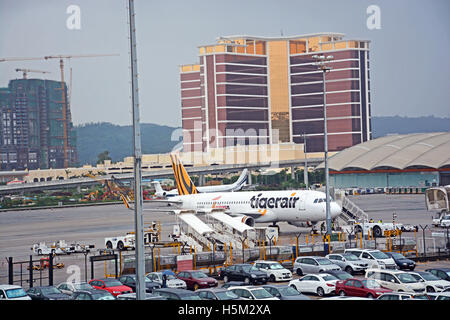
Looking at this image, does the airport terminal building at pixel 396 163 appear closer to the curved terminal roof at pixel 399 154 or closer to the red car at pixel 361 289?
the curved terminal roof at pixel 399 154

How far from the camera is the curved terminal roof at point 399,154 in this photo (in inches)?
4833

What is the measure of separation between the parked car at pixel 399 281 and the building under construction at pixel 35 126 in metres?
87.8

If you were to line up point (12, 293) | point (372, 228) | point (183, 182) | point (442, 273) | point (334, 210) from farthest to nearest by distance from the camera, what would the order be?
point (183, 182) → point (372, 228) → point (334, 210) → point (442, 273) → point (12, 293)

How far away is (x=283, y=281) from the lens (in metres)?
35.2

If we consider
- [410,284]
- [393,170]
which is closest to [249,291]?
[410,284]

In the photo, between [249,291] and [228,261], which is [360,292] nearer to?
[249,291]

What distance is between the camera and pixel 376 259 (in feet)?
124

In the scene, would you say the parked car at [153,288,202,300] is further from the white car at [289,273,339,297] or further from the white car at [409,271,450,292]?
the white car at [409,271,450,292]

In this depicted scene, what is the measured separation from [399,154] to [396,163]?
2.00 m

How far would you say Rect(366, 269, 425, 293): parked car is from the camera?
28.4 m

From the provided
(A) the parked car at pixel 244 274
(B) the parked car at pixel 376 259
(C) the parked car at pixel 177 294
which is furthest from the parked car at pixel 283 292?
(B) the parked car at pixel 376 259

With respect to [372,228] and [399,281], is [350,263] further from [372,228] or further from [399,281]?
[372,228]

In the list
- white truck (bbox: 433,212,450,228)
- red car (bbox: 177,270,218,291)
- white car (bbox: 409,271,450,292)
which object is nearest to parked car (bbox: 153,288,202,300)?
red car (bbox: 177,270,218,291)

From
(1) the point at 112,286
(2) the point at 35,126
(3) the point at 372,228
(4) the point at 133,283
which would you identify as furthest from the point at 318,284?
(2) the point at 35,126
